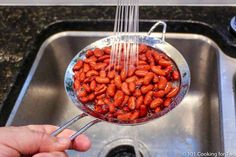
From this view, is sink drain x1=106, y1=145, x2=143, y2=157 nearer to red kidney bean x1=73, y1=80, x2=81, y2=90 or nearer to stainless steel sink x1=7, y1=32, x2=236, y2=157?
stainless steel sink x1=7, y1=32, x2=236, y2=157

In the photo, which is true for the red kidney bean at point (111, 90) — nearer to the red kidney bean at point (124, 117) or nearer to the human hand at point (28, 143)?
the red kidney bean at point (124, 117)

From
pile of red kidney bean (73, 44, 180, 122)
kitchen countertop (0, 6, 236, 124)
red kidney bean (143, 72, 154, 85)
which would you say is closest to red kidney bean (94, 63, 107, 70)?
pile of red kidney bean (73, 44, 180, 122)

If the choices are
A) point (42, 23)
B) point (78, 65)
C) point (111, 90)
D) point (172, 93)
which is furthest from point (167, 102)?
point (42, 23)

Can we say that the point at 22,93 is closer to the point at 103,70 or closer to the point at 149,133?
the point at 103,70

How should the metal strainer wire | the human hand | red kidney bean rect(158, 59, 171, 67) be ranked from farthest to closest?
red kidney bean rect(158, 59, 171, 67) < the metal strainer wire < the human hand

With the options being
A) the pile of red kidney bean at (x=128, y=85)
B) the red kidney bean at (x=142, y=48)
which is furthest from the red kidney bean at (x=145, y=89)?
the red kidney bean at (x=142, y=48)

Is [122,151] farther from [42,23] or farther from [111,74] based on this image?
[42,23]
